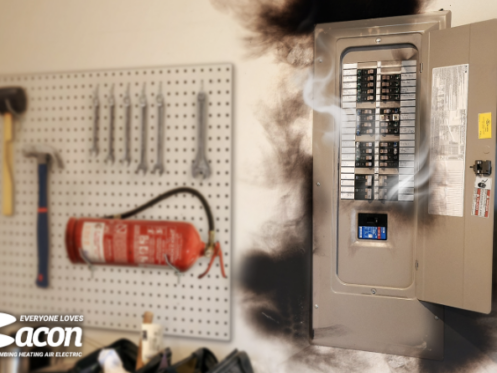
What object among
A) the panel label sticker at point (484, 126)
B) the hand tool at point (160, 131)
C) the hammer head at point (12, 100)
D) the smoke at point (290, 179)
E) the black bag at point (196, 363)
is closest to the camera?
the panel label sticker at point (484, 126)

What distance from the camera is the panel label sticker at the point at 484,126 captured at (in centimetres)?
101

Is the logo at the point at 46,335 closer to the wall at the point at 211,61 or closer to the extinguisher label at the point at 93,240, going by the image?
the wall at the point at 211,61

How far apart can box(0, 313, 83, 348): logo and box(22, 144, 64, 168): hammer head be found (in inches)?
22.9

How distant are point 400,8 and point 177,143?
0.82 m

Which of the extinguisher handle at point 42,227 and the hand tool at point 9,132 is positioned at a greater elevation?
the hand tool at point 9,132

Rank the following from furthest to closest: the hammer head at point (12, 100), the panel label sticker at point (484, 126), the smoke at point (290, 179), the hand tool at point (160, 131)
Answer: the hammer head at point (12, 100), the hand tool at point (160, 131), the smoke at point (290, 179), the panel label sticker at point (484, 126)

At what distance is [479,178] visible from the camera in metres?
1.04

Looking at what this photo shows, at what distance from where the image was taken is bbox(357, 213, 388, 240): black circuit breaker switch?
3.98 ft

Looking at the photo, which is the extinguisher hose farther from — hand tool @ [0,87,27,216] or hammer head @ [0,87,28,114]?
hammer head @ [0,87,28,114]

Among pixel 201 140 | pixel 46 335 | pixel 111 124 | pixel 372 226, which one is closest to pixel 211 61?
pixel 201 140

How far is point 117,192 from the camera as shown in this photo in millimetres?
1437

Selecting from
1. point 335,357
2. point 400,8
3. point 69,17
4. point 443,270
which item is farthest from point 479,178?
point 69,17

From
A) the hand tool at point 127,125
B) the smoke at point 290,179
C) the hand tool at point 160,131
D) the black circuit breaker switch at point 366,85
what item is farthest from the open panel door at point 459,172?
the hand tool at point 127,125

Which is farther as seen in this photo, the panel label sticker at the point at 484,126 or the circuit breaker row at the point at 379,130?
the circuit breaker row at the point at 379,130
